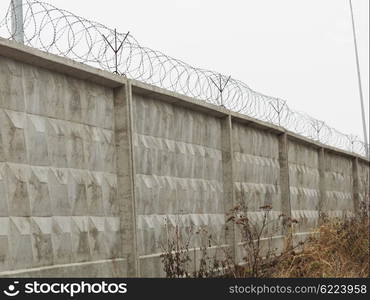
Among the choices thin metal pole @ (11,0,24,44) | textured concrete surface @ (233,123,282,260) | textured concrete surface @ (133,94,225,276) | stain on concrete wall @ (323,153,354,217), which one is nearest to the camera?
thin metal pole @ (11,0,24,44)

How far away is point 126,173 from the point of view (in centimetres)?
738

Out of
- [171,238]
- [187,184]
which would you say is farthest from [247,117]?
→ [171,238]

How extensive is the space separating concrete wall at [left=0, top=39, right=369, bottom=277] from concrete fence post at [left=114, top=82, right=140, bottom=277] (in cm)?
1

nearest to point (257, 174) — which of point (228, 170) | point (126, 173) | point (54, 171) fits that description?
point (228, 170)

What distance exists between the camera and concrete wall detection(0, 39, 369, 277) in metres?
6.02

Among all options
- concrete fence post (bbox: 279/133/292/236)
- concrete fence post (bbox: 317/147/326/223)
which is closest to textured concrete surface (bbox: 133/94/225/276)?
concrete fence post (bbox: 279/133/292/236)

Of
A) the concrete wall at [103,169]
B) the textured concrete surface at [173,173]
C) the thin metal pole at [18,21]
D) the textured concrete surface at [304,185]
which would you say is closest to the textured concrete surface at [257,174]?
the concrete wall at [103,169]

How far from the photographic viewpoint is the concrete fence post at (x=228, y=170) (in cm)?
975

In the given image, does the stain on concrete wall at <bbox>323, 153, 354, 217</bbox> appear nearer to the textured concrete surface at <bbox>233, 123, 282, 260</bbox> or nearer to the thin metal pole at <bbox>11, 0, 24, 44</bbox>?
the textured concrete surface at <bbox>233, 123, 282, 260</bbox>

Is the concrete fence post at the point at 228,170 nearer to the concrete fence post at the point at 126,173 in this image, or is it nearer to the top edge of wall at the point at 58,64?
the concrete fence post at the point at 126,173

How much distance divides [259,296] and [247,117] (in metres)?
5.01

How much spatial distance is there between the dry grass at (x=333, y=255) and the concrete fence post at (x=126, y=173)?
6.36 feet

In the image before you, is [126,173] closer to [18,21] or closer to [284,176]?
[18,21]

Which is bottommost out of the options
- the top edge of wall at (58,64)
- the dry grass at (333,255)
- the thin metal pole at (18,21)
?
the dry grass at (333,255)
